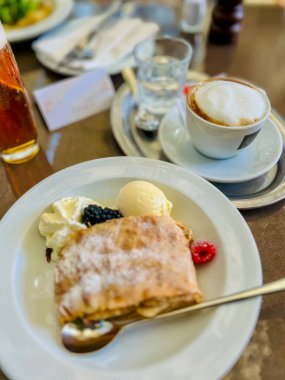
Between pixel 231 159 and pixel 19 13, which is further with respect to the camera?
pixel 19 13

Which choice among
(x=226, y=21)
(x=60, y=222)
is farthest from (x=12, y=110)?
(x=226, y=21)

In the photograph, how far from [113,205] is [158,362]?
1.43 feet

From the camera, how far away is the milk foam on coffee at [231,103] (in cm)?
97

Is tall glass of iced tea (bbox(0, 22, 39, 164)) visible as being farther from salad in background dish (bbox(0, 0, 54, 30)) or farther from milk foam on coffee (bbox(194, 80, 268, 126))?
salad in background dish (bbox(0, 0, 54, 30))

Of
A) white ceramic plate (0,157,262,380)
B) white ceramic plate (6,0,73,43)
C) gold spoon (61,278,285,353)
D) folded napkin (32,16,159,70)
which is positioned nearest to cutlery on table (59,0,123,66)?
folded napkin (32,16,159,70)

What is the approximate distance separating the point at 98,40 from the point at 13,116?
2.32 ft

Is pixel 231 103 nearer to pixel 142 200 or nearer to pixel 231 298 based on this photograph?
pixel 142 200

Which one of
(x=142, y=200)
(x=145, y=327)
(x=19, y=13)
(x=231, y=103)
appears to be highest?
(x=19, y=13)

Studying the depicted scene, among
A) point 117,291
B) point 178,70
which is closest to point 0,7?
point 178,70

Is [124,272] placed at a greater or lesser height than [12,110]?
lesser

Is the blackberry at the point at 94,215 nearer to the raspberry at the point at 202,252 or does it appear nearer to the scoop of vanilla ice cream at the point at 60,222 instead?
the scoop of vanilla ice cream at the point at 60,222

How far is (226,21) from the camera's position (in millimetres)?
1588

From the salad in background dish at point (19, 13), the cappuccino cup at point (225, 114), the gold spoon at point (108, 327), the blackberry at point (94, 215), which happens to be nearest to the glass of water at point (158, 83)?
the cappuccino cup at point (225, 114)

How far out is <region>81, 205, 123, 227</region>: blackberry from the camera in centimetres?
88
